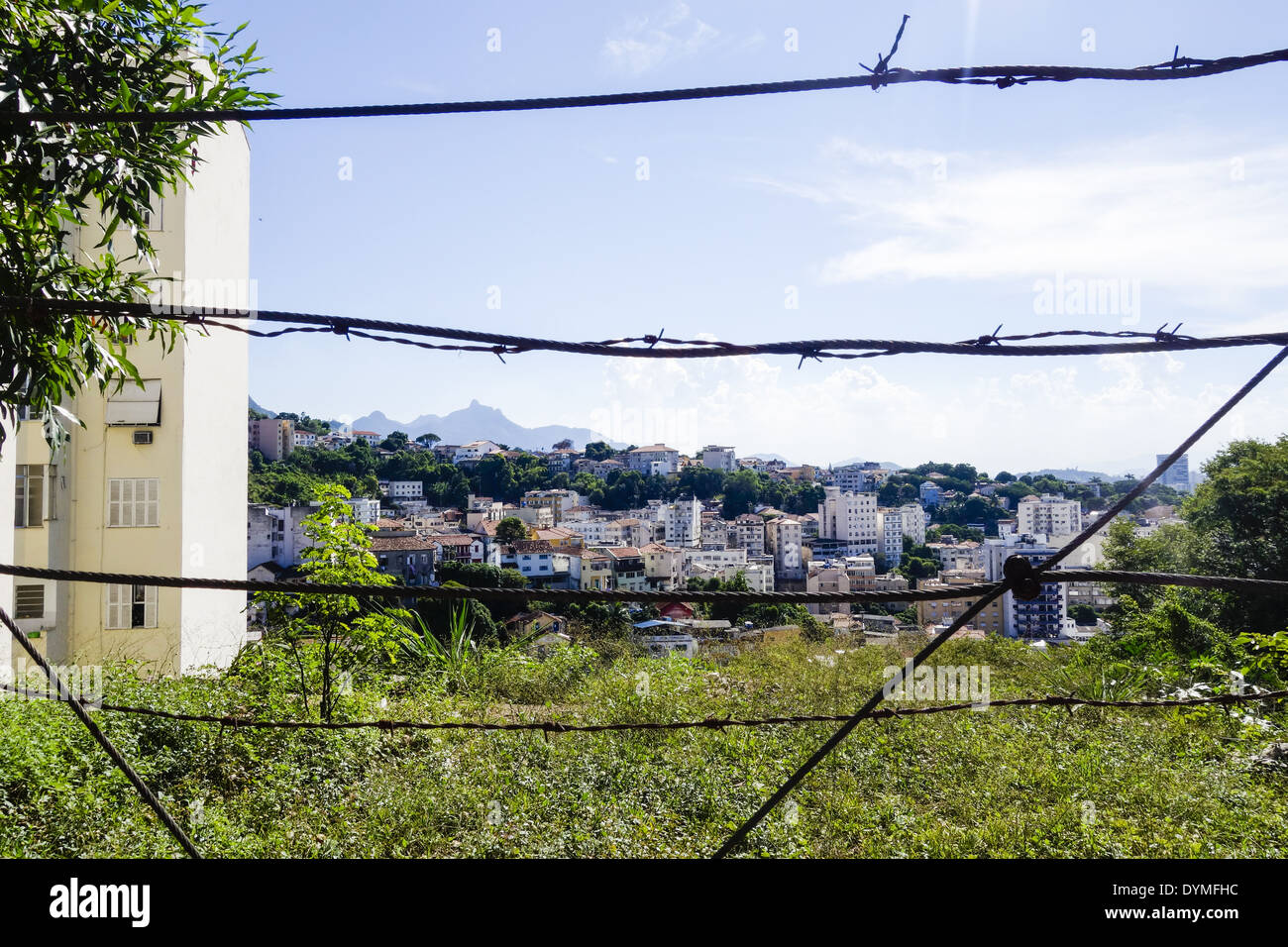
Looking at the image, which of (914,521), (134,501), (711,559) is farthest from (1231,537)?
(134,501)

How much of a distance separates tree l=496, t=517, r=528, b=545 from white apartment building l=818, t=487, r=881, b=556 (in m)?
11.4

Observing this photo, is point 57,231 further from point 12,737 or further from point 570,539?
point 570,539

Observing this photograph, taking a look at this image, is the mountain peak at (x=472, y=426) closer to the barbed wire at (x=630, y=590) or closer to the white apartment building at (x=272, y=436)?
the white apartment building at (x=272, y=436)

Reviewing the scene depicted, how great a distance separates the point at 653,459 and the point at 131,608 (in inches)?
1364

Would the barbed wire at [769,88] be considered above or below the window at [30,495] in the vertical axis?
above

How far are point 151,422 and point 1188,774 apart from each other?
1317cm

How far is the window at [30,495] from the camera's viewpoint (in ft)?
34.2

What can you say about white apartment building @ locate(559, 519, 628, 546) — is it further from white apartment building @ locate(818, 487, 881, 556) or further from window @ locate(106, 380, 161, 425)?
window @ locate(106, 380, 161, 425)

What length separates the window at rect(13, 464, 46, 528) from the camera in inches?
410

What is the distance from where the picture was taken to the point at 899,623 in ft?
29.6

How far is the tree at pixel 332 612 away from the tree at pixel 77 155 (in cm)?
211

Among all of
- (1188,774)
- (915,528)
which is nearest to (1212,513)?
(915,528)

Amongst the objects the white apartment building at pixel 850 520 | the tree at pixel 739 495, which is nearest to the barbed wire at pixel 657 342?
the white apartment building at pixel 850 520

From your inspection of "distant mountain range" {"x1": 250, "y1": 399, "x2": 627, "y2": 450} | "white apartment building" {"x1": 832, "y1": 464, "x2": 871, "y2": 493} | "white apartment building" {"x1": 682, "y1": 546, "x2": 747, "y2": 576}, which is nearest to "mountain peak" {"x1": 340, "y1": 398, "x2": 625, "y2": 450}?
"distant mountain range" {"x1": 250, "y1": 399, "x2": 627, "y2": 450}
